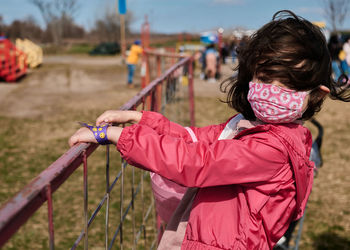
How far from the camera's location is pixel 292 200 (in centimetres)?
140

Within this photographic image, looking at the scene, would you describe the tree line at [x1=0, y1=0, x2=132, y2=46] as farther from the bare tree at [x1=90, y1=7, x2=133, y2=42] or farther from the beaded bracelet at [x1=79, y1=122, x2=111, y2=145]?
the beaded bracelet at [x1=79, y1=122, x2=111, y2=145]

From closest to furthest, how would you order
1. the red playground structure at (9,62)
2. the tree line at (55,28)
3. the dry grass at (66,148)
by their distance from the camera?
1. the dry grass at (66,148)
2. the red playground structure at (9,62)
3. the tree line at (55,28)

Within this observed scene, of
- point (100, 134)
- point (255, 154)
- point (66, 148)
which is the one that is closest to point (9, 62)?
point (66, 148)

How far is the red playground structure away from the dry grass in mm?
702

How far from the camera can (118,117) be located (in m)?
1.56

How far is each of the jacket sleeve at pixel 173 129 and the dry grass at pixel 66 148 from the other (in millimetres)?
1865

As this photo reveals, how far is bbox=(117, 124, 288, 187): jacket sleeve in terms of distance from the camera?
50.1 inches

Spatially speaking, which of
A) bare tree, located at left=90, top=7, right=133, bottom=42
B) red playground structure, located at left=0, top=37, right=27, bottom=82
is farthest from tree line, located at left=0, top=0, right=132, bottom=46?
red playground structure, located at left=0, top=37, right=27, bottom=82

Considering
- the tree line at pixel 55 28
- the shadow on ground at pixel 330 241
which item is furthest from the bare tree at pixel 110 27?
the shadow on ground at pixel 330 241

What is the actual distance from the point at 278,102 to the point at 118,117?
0.64m

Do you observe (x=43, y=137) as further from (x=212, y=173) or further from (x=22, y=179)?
(x=212, y=173)

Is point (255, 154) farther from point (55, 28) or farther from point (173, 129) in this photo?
point (55, 28)

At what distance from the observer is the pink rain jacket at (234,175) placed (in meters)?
1.27

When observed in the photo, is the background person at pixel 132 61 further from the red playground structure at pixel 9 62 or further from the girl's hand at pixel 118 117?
the girl's hand at pixel 118 117
